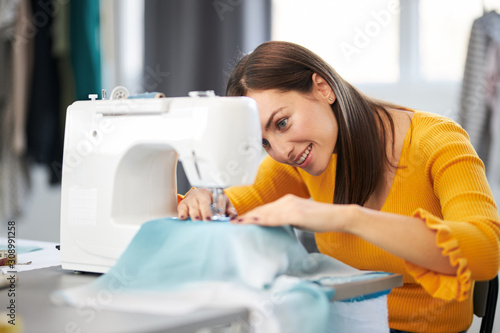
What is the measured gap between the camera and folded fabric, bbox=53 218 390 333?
94 centimetres

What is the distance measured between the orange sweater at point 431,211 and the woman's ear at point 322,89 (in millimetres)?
242

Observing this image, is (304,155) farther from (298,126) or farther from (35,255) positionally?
(35,255)

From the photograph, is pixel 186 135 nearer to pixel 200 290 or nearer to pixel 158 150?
pixel 158 150

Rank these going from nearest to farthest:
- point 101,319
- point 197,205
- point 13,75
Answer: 1. point 101,319
2. point 197,205
3. point 13,75

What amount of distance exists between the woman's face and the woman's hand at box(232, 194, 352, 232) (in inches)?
15.2

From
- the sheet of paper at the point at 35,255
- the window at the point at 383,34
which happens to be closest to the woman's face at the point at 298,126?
the sheet of paper at the point at 35,255

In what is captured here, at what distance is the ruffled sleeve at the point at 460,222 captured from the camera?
3.79ft

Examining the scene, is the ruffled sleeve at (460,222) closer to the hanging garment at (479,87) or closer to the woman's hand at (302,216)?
the woman's hand at (302,216)

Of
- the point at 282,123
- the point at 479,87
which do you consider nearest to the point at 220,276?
the point at 282,123

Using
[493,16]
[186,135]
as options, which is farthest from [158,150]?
[493,16]

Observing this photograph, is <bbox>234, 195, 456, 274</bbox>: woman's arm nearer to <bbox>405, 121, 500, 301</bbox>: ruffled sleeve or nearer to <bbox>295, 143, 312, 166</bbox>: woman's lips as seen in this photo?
<bbox>405, 121, 500, 301</bbox>: ruffled sleeve

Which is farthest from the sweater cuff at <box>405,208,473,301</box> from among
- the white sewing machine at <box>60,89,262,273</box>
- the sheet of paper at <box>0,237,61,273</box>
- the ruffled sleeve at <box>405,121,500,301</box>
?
the sheet of paper at <box>0,237,61,273</box>

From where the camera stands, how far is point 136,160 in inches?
51.2

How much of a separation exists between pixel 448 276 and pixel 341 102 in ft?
1.92
